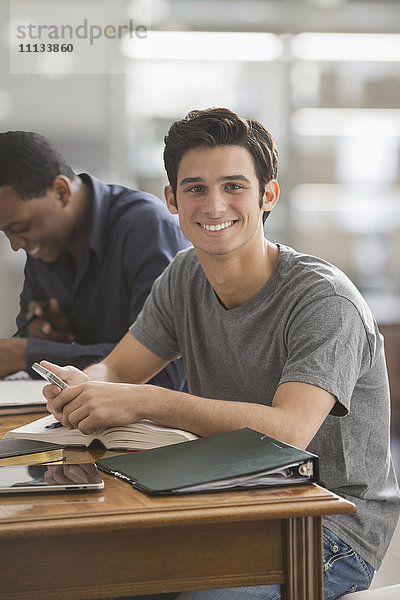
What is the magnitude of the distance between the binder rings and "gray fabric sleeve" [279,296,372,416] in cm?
17

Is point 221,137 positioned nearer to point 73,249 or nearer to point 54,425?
point 54,425

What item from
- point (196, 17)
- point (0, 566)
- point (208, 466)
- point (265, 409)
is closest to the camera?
point (0, 566)

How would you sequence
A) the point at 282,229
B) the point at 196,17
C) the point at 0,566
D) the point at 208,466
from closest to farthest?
the point at 0,566 < the point at 208,466 < the point at 196,17 < the point at 282,229

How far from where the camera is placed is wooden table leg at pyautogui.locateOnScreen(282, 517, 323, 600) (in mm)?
890

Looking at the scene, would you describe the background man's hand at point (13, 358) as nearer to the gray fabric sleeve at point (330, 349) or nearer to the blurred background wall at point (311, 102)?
the gray fabric sleeve at point (330, 349)

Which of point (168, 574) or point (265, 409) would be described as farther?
point (265, 409)

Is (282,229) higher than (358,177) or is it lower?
lower

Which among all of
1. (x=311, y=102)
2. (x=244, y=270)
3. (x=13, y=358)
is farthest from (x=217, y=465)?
(x=311, y=102)

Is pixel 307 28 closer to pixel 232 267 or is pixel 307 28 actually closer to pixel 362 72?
pixel 362 72

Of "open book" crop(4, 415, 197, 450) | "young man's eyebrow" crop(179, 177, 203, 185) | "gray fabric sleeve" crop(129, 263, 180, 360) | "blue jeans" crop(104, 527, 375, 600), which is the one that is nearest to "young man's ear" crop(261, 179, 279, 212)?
"young man's eyebrow" crop(179, 177, 203, 185)

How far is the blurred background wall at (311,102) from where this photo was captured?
3641mm

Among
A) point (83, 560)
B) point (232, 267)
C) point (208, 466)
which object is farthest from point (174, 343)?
point (83, 560)

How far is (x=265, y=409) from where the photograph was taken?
114 centimetres

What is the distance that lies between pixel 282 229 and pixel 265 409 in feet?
9.42
